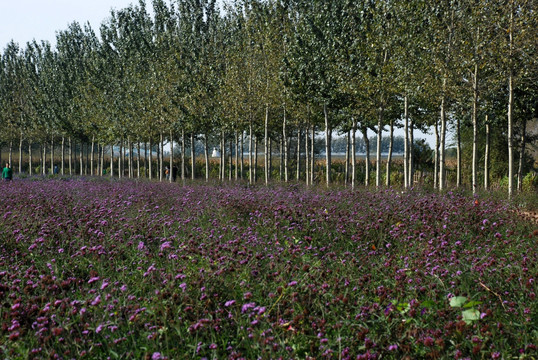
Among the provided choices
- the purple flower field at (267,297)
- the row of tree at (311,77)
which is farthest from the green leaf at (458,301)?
the row of tree at (311,77)

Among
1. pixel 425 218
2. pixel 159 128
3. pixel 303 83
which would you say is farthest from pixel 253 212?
pixel 159 128

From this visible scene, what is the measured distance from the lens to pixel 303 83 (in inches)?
884

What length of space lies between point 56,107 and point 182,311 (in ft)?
152

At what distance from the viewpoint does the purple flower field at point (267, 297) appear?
3.82m

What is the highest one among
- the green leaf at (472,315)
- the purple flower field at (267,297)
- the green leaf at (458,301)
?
the green leaf at (458,301)

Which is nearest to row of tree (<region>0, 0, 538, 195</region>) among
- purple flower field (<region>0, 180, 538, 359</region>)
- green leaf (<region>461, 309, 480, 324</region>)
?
purple flower field (<region>0, 180, 538, 359</region>)

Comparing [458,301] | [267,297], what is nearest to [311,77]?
[267,297]

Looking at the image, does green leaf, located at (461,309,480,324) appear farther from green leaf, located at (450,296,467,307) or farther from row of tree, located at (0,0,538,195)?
row of tree, located at (0,0,538,195)

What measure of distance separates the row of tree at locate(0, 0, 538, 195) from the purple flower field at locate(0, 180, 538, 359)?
988cm

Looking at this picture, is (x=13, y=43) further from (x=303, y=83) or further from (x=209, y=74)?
(x=303, y=83)

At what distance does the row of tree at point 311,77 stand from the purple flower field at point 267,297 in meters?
9.88

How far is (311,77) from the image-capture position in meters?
22.1

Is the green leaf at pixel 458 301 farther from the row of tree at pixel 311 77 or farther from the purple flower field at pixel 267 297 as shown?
the row of tree at pixel 311 77

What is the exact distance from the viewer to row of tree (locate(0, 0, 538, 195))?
1724 cm
